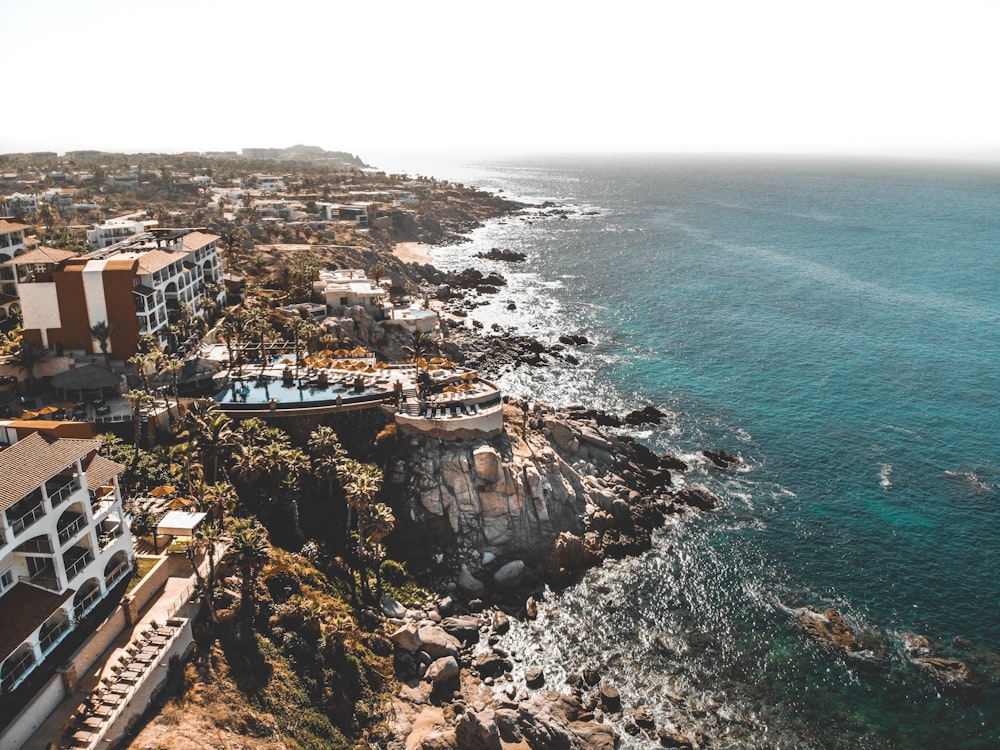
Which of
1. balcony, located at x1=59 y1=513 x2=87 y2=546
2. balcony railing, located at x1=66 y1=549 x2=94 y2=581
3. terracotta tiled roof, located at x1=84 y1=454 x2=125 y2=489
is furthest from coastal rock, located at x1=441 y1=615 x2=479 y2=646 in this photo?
balcony, located at x1=59 y1=513 x2=87 y2=546

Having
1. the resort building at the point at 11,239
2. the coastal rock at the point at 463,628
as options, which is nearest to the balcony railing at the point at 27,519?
the coastal rock at the point at 463,628

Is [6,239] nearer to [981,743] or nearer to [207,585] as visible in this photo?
[207,585]

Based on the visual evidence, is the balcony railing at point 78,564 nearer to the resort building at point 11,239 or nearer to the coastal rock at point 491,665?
the coastal rock at point 491,665

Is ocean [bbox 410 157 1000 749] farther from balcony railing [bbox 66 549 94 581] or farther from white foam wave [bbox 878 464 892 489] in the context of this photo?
balcony railing [bbox 66 549 94 581]

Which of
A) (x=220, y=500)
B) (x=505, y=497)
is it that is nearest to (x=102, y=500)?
(x=220, y=500)

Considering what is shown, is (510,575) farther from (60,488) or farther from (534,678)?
(60,488)

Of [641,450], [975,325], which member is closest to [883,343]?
[975,325]
